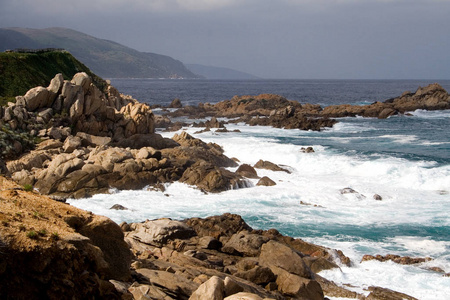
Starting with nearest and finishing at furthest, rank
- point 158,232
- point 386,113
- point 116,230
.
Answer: point 116,230 < point 158,232 < point 386,113

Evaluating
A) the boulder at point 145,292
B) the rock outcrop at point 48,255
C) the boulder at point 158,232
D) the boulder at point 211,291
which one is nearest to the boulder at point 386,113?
the boulder at point 158,232

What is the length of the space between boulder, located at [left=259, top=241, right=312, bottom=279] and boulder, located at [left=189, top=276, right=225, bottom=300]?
200 inches

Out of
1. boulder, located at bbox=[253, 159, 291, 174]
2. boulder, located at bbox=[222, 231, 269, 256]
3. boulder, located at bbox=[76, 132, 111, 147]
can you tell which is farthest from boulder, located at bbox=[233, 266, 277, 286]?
boulder, located at bbox=[76, 132, 111, 147]

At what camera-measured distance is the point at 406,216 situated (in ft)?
86.4

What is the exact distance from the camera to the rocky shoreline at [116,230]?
801 cm

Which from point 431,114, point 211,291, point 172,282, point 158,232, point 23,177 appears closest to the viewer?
point 211,291

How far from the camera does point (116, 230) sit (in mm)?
10469

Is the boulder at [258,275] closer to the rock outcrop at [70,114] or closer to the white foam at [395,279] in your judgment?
the white foam at [395,279]

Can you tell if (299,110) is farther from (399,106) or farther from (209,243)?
(209,243)

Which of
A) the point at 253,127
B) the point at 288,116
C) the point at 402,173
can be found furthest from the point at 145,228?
the point at 288,116

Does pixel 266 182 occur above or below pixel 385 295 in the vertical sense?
below

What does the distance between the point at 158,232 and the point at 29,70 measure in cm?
3952

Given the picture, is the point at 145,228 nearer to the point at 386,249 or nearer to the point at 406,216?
the point at 386,249

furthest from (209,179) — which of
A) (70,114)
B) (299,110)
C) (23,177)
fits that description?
(299,110)
